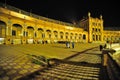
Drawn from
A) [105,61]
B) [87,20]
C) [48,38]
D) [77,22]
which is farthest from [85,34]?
[105,61]

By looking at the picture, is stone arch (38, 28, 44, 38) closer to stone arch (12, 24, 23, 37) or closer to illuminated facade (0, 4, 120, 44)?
illuminated facade (0, 4, 120, 44)

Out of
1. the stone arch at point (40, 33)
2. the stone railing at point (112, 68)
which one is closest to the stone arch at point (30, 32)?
the stone arch at point (40, 33)

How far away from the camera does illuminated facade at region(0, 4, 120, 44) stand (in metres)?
25.6

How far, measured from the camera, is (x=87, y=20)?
206 ft

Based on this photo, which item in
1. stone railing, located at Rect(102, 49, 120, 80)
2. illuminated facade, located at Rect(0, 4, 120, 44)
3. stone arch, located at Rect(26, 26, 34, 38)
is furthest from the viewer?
stone arch, located at Rect(26, 26, 34, 38)

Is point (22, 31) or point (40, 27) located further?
point (40, 27)

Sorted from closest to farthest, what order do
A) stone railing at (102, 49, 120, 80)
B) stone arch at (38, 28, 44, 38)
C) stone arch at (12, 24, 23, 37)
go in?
stone railing at (102, 49, 120, 80)
stone arch at (12, 24, 23, 37)
stone arch at (38, 28, 44, 38)

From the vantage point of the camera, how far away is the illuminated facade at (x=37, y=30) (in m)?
25.6

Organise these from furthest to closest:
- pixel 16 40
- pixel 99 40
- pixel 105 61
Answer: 1. pixel 99 40
2. pixel 16 40
3. pixel 105 61

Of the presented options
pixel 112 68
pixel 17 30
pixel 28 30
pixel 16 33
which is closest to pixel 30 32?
pixel 28 30

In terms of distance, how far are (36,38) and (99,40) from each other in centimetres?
4005

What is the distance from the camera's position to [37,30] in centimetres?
3441

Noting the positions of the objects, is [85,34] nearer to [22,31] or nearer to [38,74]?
[22,31]

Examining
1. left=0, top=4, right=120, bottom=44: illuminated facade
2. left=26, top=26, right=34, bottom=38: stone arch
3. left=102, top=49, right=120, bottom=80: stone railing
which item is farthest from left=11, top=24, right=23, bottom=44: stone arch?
left=102, top=49, right=120, bottom=80: stone railing
